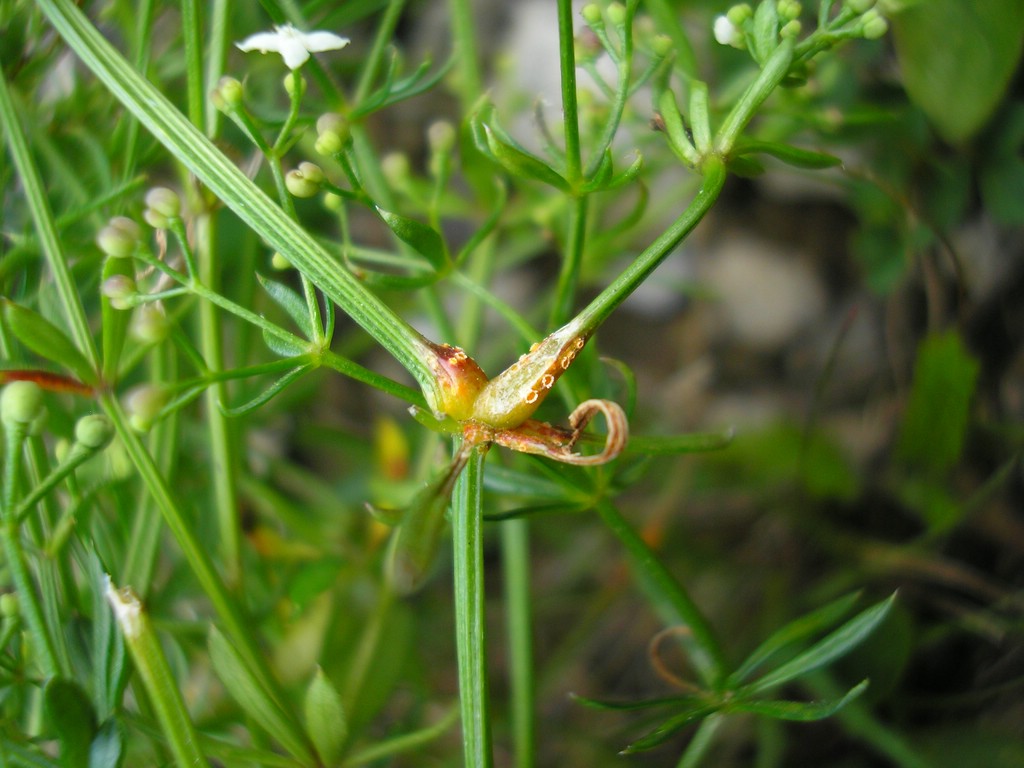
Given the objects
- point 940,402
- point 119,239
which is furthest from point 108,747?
point 940,402

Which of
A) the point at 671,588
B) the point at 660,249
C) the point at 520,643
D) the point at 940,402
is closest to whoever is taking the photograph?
the point at 660,249

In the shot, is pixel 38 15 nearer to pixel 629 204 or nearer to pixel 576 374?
pixel 576 374

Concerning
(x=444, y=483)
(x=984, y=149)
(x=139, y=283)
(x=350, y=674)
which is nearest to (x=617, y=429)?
(x=444, y=483)

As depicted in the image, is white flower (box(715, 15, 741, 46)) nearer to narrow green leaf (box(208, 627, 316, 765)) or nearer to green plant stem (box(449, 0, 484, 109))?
green plant stem (box(449, 0, 484, 109))

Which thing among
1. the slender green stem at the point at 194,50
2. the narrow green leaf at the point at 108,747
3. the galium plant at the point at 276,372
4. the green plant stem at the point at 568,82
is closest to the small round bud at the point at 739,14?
the galium plant at the point at 276,372

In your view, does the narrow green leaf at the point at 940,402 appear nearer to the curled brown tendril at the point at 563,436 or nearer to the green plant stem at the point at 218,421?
the curled brown tendril at the point at 563,436

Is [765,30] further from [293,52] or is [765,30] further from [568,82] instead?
[293,52]
